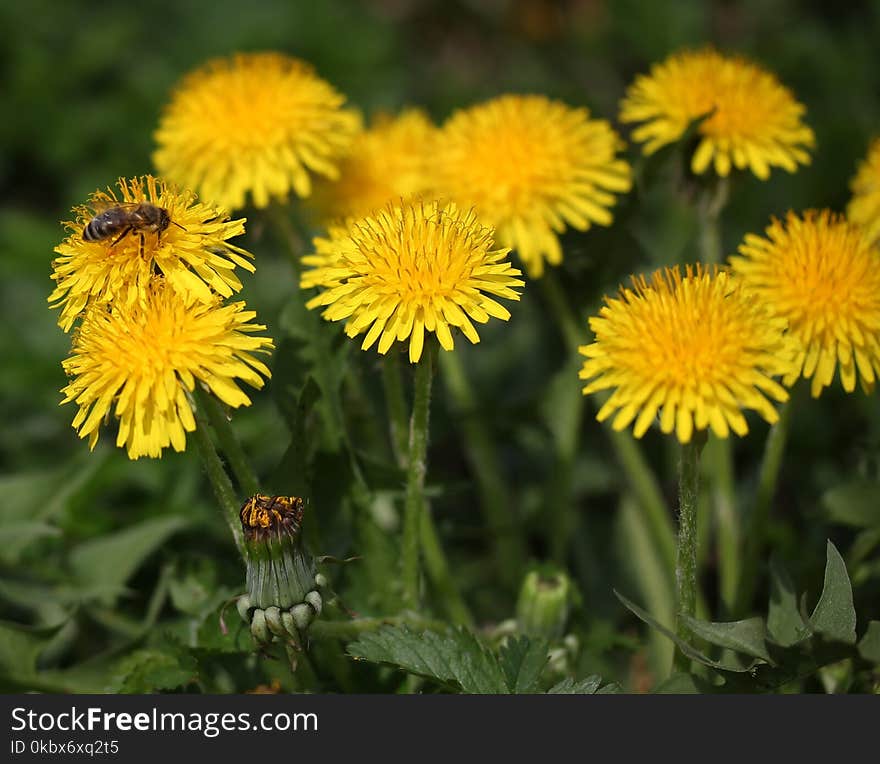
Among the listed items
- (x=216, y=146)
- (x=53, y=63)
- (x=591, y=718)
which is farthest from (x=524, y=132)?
(x=53, y=63)

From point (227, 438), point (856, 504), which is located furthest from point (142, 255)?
point (856, 504)

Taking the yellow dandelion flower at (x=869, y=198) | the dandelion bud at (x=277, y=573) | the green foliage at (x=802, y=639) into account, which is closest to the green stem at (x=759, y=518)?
the green foliage at (x=802, y=639)

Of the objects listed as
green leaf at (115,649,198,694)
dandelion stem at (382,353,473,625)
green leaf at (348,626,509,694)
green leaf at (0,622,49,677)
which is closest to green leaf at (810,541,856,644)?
green leaf at (348,626,509,694)

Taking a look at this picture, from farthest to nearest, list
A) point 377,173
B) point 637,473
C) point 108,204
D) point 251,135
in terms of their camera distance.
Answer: point 377,173 → point 637,473 → point 251,135 → point 108,204

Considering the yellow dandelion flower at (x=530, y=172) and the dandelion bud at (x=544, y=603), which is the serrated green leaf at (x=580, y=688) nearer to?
the dandelion bud at (x=544, y=603)

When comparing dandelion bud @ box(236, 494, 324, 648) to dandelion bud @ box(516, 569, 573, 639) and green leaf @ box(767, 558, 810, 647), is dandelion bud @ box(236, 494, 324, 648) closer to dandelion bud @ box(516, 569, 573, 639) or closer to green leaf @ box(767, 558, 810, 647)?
dandelion bud @ box(516, 569, 573, 639)

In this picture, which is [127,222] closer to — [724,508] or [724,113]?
[724,113]
